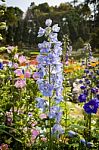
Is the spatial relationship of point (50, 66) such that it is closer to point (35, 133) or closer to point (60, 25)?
point (35, 133)

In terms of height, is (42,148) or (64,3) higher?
(64,3)

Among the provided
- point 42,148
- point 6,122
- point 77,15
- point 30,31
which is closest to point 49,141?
point 42,148

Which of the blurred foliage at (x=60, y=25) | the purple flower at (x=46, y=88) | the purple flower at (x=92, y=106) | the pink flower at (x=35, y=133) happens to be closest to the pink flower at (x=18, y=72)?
the pink flower at (x=35, y=133)

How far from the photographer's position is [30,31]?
59.7 meters

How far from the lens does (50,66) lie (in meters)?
4.19

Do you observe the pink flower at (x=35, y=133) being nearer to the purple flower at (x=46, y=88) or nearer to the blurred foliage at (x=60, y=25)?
the purple flower at (x=46, y=88)

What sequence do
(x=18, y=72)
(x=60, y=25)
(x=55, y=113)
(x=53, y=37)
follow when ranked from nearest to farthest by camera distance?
(x=53, y=37) < (x=55, y=113) < (x=18, y=72) < (x=60, y=25)

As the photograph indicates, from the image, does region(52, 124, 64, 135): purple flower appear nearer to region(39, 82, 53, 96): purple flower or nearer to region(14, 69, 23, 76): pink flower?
region(39, 82, 53, 96): purple flower

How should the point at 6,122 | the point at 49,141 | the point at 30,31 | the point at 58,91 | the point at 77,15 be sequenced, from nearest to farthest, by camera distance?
the point at 58,91 → the point at 49,141 → the point at 6,122 → the point at 30,31 → the point at 77,15

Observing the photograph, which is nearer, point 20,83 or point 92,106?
point 92,106

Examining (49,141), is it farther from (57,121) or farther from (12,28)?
(12,28)

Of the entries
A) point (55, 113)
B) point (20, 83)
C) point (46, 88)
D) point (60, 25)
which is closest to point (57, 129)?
point (55, 113)

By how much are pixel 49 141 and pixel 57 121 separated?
0.31 m

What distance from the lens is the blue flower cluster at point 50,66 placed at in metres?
4.12
